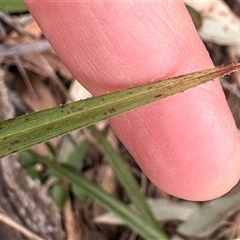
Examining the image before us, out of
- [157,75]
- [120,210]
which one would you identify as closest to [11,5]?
[157,75]

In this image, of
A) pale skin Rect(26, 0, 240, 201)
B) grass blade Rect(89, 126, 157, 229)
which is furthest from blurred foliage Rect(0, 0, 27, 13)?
grass blade Rect(89, 126, 157, 229)

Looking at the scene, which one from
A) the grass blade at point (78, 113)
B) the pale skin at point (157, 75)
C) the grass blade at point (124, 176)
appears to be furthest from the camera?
the grass blade at point (124, 176)

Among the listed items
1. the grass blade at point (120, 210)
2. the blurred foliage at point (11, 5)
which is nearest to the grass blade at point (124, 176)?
the grass blade at point (120, 210)

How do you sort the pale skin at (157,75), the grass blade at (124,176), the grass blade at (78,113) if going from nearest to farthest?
the grass blade at (78,113), the pale skin at (157,75), the grass blade at (124,176)

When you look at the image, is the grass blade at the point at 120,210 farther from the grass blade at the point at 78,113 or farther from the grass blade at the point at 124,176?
the grass blade at the point at 78,113

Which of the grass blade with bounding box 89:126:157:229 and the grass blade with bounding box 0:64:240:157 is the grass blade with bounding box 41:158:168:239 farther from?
the grass blade with bounding box 0:64:240:157

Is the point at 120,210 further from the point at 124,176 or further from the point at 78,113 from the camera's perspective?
the point at 78,113
